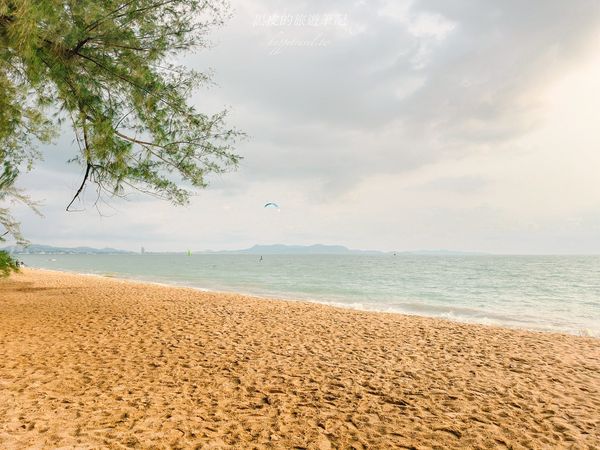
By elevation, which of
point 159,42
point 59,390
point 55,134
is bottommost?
point 59,390

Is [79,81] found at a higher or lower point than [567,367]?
higher

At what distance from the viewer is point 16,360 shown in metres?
6.92

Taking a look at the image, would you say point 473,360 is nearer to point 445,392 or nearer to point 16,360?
point 445,392

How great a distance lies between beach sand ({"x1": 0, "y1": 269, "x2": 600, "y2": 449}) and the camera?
4.38 m

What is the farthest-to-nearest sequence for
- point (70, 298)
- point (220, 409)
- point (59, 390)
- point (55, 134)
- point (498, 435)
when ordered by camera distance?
point (70, 298)
point (55, 134)
point (59, 390)
point (220, 409)
point (498, 435)

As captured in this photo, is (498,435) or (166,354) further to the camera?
(166,354)

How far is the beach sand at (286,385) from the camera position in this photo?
4.38 meters

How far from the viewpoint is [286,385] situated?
597 cm

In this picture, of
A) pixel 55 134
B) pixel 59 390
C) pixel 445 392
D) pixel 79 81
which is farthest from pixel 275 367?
pixel 55 134

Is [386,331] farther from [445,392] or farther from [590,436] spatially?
[590,436]

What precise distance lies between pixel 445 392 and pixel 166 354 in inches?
204

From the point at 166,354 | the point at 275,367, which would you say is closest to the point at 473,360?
the point at 275,367

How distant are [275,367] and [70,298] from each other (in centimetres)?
1176

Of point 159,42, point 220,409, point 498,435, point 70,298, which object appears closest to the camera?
point 498,435
